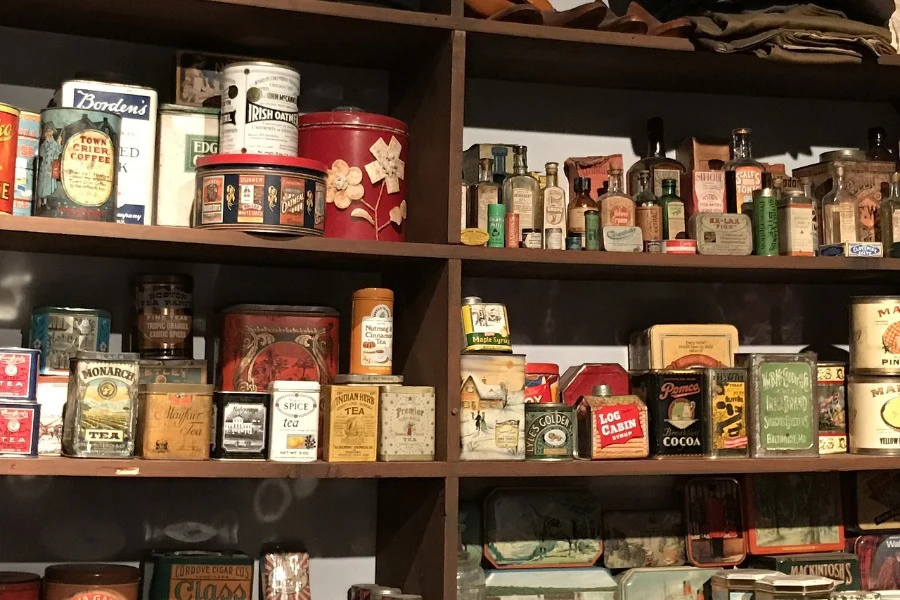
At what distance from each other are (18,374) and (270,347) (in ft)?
1.37

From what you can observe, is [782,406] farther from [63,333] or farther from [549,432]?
[63,333]

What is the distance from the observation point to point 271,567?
5.97 feet

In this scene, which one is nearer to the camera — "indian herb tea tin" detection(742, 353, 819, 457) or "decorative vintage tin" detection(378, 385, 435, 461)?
"decorative vintage tin" detection(378, 385, 435, 461)

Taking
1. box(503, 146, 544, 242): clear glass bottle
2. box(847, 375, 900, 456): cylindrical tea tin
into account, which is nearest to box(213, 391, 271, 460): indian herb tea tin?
box(503, 146, 544, 242): clear glass bottle

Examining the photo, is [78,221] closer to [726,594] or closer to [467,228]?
[467,228]

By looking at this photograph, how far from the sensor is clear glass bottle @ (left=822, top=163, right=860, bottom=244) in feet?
6.53

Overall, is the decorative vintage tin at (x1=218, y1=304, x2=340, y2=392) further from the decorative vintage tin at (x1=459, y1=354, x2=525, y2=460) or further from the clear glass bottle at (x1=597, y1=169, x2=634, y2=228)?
the clear glass bottle at (x1=597, y1=169, x2=634, y2=228)

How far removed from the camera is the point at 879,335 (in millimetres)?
1960

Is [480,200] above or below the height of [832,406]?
above

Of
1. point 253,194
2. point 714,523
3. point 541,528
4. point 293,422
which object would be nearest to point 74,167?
point 253,194

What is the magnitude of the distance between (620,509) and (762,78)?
91 centimetres

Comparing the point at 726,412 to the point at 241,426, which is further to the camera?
the point at 726,412

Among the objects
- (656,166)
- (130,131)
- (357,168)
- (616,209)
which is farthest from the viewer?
(656,166)

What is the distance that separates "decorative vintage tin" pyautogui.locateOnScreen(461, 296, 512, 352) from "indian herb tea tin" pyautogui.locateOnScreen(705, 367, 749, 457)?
39 cm
